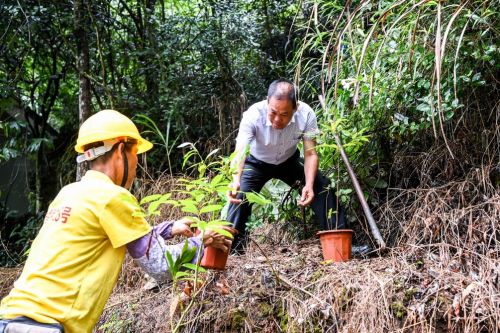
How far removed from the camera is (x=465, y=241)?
11.0 feet

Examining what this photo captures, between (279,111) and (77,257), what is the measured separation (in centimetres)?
195

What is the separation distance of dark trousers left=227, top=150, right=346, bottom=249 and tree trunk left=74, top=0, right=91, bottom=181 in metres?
2.34

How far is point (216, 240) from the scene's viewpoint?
104 inches

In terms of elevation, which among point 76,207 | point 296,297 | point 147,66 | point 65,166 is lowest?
point 296,297

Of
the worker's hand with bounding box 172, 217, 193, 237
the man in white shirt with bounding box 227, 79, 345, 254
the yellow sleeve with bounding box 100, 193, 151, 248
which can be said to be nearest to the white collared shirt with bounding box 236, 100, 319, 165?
the man in white shirt with bounding box 227, 79, 345, 254

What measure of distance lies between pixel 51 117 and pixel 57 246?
6.07 metres

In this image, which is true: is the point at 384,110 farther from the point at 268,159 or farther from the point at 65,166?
the point at 65,166

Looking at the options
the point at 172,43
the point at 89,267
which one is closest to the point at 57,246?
the point at 89,267

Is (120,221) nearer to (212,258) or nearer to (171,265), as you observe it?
(171,265)

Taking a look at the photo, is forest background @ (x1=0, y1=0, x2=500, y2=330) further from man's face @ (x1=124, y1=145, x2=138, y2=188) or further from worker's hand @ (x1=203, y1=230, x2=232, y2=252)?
worker's hand @ (x1=203, y1=230, x2=232, y2=252)

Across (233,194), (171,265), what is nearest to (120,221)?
(171,265)

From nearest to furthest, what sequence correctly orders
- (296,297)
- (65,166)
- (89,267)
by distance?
1. (89,267)
2. (296,297)
3. (65,166)

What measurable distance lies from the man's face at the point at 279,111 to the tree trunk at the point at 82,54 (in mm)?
2547

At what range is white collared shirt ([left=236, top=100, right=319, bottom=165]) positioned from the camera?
3956mm
